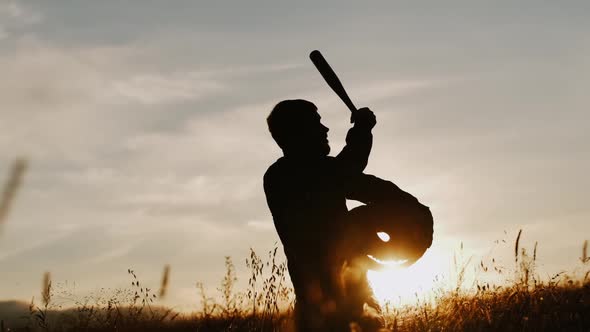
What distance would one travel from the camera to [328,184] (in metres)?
4.64

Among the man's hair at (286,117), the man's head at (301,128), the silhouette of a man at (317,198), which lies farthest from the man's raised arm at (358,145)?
the man's hair at (286,117)

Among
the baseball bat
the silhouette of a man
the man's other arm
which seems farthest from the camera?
the baseball bat

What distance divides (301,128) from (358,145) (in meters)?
0.46

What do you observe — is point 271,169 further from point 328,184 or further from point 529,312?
point 529,312

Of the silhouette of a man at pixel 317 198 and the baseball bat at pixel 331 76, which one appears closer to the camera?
the silhouette of a man at pixel 317 198

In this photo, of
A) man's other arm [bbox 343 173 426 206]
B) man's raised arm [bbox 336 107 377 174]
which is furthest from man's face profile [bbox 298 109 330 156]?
man's other arm [bbox 343 173 426 206]

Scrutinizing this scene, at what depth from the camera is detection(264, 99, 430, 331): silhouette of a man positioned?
450 cm

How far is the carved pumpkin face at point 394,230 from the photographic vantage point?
4672mm

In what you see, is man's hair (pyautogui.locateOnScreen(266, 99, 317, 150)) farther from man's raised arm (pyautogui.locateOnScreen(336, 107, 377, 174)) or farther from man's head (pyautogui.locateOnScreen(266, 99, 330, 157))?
man's raised arm (pyautogui.locateOnScreen(336, 107, 377, 174))

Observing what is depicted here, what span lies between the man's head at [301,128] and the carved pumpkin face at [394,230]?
1.89 ft

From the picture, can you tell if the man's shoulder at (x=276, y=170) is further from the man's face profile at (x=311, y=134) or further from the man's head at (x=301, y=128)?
the man's face profile at (x=311, y=134)

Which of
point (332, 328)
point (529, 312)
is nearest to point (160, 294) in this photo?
point (332, 328)

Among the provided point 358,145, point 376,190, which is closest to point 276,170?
point 358,145

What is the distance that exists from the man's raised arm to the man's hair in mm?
360
